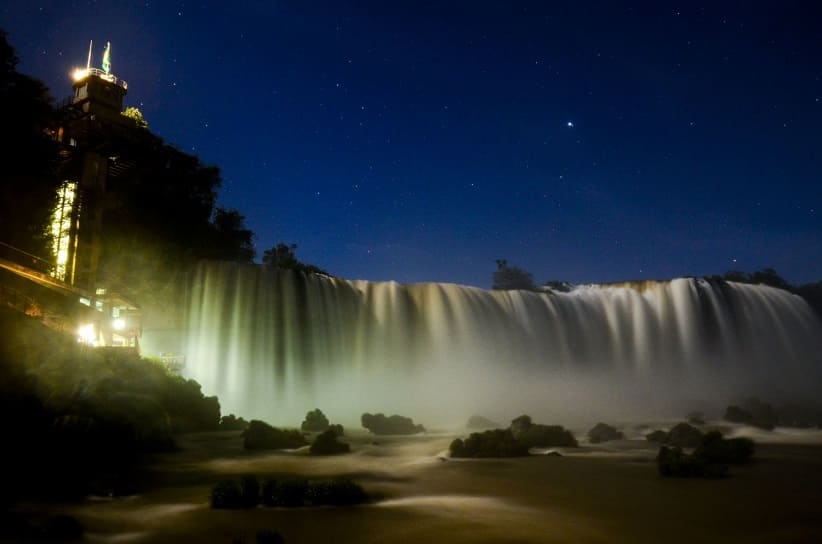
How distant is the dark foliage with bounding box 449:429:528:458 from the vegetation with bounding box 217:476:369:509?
6.12 meters

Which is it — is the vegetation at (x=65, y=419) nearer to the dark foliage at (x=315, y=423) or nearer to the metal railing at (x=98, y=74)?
the dark foliage at (x=315, y=423)

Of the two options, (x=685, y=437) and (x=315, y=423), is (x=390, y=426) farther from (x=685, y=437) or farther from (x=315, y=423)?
(x=685, y=437)

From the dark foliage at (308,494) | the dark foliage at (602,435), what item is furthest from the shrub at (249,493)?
the dark foliage at (602,435)

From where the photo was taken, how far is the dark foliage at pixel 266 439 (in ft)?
50.6

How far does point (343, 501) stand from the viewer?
331 inches

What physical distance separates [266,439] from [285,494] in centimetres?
781

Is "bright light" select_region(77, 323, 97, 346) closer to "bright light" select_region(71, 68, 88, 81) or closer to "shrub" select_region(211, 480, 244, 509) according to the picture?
"shrub" select_region(211, 480, 244, 509)

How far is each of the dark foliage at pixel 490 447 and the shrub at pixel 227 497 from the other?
24.2 feet

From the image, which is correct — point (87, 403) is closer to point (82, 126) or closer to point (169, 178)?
point (169, 178)

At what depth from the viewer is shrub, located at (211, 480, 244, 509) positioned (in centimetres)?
813

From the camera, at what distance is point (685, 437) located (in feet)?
53.5

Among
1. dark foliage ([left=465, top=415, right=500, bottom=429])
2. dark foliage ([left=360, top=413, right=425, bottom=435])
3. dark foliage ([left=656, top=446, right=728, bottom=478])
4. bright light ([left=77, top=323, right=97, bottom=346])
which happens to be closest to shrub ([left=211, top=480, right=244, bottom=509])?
dark foliage ([left=656, top=446, right=728, bottom=478])

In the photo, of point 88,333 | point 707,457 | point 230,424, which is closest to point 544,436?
point 707,457

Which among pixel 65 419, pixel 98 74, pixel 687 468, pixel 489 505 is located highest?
pixel 98 74
